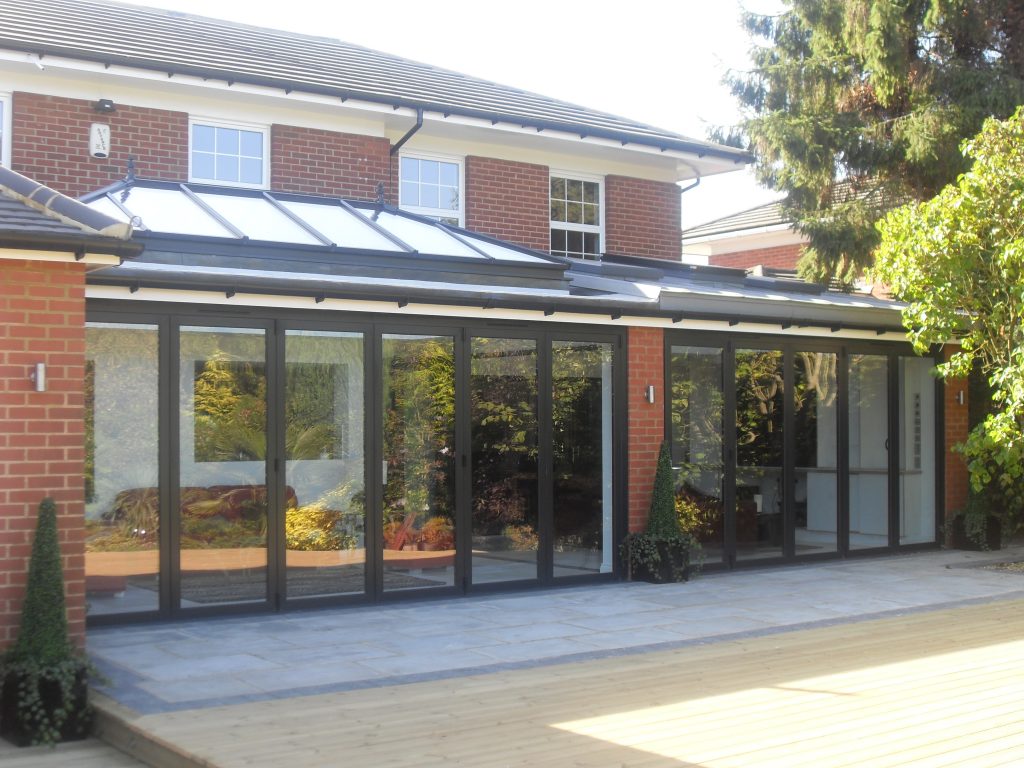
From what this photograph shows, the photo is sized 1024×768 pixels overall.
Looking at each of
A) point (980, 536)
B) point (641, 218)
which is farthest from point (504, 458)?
point (980, 536)

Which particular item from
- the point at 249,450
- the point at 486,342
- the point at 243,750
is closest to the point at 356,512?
the point at 249,450

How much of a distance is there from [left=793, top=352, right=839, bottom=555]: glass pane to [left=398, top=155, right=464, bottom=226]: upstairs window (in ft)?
14.8

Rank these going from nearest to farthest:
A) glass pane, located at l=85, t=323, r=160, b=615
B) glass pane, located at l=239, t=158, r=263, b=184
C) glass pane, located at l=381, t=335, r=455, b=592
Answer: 1. glass pane, located at l=85, t=323, r=160, b=615
2. glass pane, located at l=381, t=335, r=455, b=592
3. glass pane, located at l=239, t=158, r=263, b=184

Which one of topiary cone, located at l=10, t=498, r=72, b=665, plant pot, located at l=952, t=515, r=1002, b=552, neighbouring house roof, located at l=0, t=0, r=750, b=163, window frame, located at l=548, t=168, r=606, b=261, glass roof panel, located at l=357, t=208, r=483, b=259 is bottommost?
plant pot, located at l=952, t=515, r=1002, b=552

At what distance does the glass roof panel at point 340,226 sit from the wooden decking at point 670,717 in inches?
170

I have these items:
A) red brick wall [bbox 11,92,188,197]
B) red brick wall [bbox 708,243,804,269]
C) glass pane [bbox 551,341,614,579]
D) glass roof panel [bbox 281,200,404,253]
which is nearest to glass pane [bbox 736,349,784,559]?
glass pane [bbox 551,341,614,579]

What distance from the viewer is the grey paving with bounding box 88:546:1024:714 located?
22.3ft

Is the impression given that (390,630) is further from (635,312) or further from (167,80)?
(167,80)

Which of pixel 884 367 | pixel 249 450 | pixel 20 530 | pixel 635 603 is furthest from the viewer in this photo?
pixel 884 367

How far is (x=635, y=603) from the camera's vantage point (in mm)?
9578

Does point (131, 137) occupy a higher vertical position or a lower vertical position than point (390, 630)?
higher

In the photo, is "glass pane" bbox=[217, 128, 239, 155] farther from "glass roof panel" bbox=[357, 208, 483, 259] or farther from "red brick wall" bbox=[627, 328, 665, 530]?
"red brick wall" bbox=[627, 328, 665, 530]

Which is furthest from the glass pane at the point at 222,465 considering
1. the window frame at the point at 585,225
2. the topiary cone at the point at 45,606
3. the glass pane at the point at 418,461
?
the window frame at the point at 585,225

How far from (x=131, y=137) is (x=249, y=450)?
4.59 m
